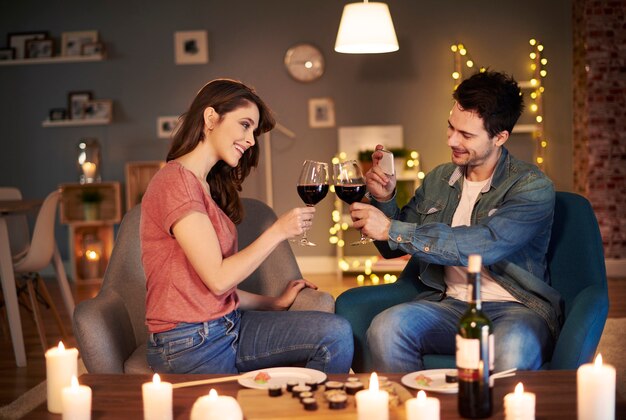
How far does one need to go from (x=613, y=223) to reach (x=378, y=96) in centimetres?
214

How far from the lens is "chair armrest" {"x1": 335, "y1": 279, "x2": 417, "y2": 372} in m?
2.71

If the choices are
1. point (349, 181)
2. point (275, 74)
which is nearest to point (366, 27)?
point (275, 74)

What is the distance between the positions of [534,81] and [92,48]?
3.68 metres

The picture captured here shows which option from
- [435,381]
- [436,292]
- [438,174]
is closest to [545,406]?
[435,381]

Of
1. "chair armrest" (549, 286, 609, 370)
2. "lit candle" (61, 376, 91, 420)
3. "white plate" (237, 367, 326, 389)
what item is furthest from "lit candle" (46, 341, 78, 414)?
"chair armrest" (549, 286, 609, 370)

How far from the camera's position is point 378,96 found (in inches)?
281

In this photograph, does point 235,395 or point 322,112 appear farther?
point 322,112

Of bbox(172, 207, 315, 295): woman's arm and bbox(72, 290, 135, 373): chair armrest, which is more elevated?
bbox(172, 207, 315, 295): woman's arm

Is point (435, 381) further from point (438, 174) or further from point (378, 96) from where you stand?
point (378, 96)

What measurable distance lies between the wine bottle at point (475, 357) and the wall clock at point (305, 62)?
564 cm

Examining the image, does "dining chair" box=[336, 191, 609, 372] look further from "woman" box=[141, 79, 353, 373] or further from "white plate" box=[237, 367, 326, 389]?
"white plate" box=[237, 367, 326, 389]

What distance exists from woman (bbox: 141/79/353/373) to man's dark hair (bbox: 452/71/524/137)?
2.05ft

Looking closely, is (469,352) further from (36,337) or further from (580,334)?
(36,337)

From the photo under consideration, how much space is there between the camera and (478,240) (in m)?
2.45
